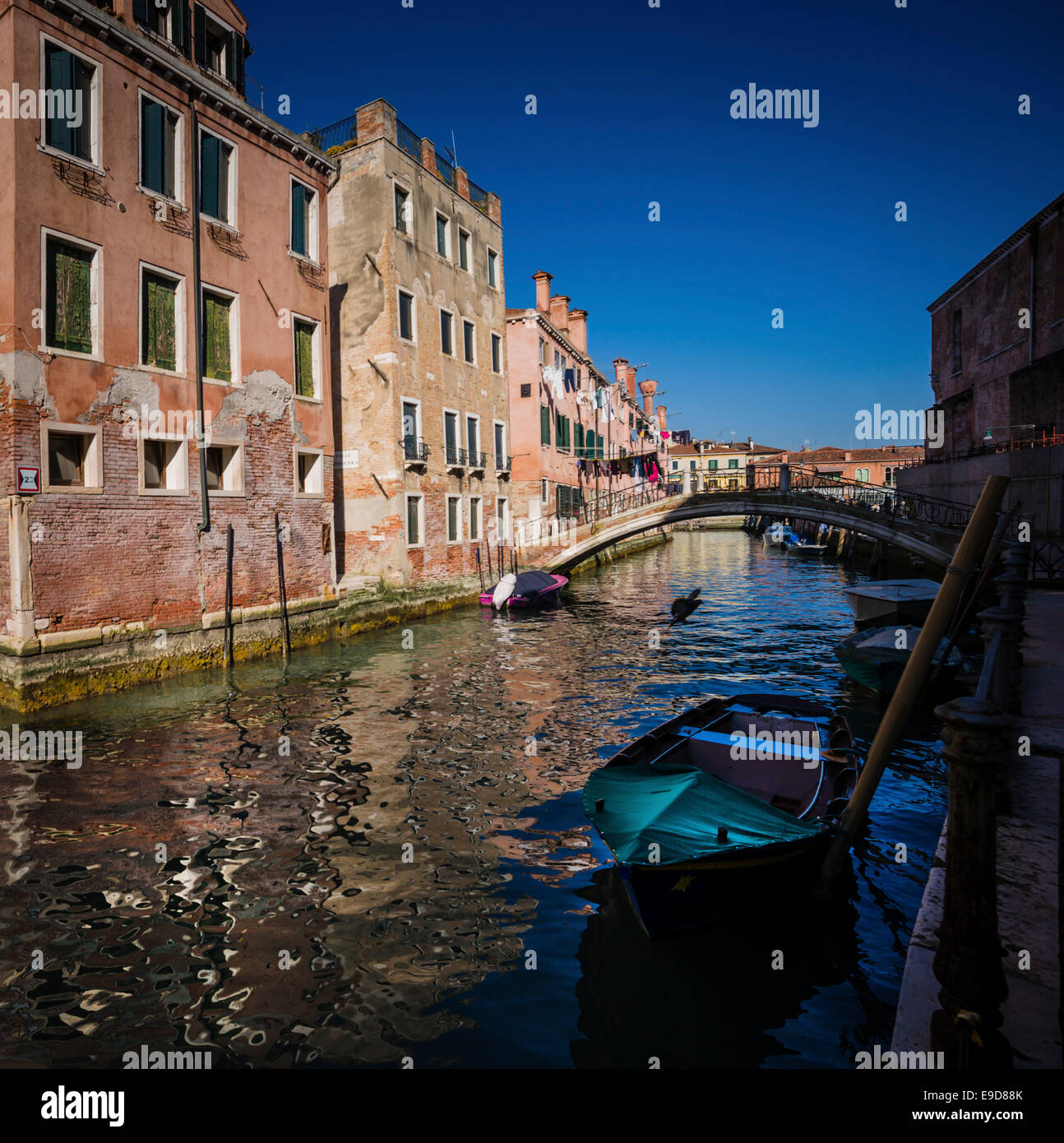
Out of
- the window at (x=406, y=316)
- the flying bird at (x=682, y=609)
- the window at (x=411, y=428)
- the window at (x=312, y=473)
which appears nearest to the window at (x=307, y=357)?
the window at (x=312, y=473)

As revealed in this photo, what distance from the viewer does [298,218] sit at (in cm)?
1633

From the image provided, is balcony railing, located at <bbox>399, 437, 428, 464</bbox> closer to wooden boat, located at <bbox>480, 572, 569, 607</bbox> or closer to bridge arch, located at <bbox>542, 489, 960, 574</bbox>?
wooden boat, located at <bbox>480, 572, 569, 607</bbox>

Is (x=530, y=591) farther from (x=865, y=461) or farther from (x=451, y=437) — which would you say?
(x=865, y=461)

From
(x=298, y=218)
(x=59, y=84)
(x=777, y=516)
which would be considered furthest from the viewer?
(x=777, y=516)

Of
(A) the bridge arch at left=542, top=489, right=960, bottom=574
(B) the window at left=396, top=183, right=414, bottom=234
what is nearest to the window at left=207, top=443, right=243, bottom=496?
(B) the window at left=396, top=183, right=414, bottom=234

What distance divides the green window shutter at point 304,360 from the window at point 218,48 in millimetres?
4926

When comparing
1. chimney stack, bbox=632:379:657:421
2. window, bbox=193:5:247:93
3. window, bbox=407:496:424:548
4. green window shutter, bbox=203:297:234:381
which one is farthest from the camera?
chimney stack, bbox=632:379:657:421

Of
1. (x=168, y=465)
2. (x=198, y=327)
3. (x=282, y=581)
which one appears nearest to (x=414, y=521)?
(x=282, y=581)

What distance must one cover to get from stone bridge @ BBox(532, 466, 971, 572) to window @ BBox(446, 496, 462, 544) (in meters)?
4.54

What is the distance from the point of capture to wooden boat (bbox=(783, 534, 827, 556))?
4331cm

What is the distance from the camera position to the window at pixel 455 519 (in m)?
22.8

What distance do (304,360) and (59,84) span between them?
6236 millimetres
